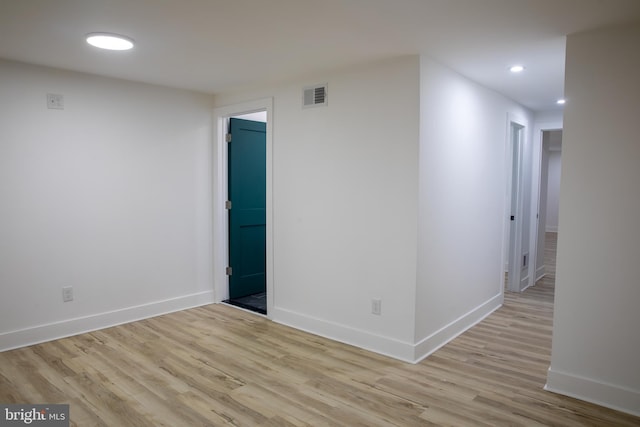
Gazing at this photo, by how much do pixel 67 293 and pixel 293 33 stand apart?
2.91 m

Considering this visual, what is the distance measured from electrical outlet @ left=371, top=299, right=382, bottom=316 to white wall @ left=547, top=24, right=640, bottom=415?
47.9 inches

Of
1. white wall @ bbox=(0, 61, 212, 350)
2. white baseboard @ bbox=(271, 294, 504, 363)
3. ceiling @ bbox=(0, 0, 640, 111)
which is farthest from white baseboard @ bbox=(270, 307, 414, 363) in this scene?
ceiling @ bbox=(0, 0, 640, 111)

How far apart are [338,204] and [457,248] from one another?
112cm

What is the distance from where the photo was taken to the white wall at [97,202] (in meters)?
3.40

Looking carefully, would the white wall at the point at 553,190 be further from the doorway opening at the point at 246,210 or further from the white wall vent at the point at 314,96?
the white wall vent at the point at 314,96

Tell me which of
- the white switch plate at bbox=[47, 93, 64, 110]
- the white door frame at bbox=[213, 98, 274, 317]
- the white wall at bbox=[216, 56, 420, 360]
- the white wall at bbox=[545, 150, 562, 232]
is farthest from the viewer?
the white wall at bbox=[545, 150, 562, 232]

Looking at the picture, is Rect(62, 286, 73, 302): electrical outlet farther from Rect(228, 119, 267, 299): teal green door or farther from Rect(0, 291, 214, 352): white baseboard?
Rect(228, 119, 267, 299): teal green door

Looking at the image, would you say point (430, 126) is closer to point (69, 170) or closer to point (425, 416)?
point (425, 416)

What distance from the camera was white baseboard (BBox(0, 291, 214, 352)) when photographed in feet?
11.2

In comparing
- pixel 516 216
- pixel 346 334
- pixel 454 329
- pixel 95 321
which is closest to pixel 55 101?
pixel 95 321

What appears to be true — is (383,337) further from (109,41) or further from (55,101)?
(55,101)

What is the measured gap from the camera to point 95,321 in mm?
3846

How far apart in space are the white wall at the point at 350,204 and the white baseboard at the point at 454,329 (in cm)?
14

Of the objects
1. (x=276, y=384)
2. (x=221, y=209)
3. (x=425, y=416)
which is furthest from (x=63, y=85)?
(x=425, y=416)
